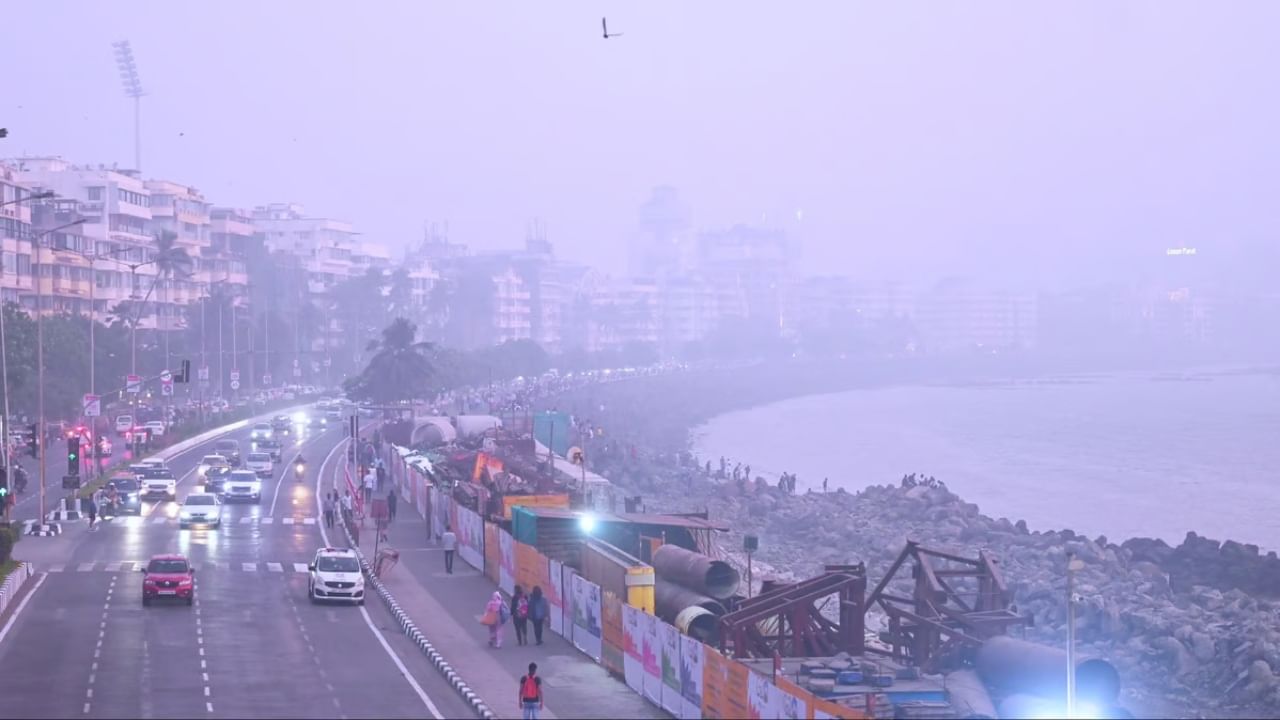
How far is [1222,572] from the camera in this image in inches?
2090

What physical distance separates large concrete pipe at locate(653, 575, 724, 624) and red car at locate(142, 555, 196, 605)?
1046 cm

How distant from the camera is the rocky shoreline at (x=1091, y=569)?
34594mm

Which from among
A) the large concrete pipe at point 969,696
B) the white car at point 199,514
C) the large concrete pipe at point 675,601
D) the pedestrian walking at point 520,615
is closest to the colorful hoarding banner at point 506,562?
the pedestrian walking at point 520,615

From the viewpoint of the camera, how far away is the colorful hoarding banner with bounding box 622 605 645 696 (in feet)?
83.3

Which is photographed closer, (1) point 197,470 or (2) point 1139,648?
(2) point 1139,648

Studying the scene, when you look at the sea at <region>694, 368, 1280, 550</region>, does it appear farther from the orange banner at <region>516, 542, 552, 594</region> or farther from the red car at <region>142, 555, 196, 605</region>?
the red car at <region>142, 555, 196, 605</region>

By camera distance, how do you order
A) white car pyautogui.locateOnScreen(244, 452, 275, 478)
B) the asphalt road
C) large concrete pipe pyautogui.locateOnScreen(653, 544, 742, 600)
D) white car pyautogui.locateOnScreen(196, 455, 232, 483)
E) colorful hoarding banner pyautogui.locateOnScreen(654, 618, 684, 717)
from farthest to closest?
white car pyautogui.locateOnScreen(244, 452, 275, 478), white car pyautogui.locateOnScreen(196, 455, 232, 483), large concrete pipe pyautogui.locateOnScreen(653, 544, 742, 600), the asphalt road, colorful hoarding banner pyautogui.locateOnScreen(654, 618, 684, 717)

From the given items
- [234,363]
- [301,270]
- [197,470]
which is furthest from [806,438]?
[197,470]

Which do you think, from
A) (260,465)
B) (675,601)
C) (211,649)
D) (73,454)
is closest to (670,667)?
(675,601)

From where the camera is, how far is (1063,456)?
121062mm

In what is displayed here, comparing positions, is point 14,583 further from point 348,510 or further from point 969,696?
point 969,696

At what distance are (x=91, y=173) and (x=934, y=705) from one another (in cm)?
12248

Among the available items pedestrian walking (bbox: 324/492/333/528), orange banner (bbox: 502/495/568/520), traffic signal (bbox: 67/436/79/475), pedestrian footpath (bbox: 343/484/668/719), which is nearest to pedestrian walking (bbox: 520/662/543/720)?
pedestrian footpath (bbox: 343/484/668/719)

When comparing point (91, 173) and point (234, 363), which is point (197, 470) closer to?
point (234, 363)
